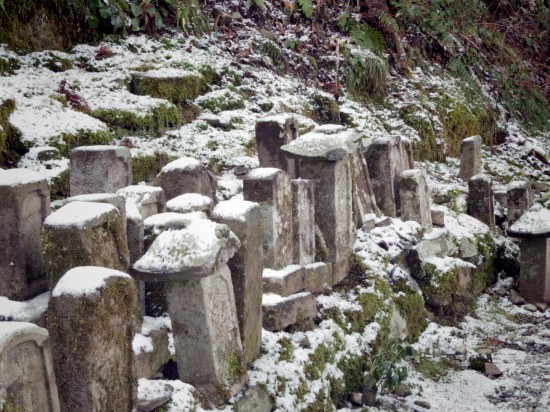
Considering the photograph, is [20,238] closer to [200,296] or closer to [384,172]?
[200,296]

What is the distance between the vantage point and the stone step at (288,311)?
4141mm

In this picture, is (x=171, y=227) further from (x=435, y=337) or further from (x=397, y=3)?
(x=397, y=3)

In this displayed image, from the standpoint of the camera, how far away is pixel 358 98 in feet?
30.1

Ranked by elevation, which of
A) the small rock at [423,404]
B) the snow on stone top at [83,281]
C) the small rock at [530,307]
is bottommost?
the small rock at [530,307]

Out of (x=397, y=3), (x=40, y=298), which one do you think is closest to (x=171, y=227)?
(x=40, y=298)

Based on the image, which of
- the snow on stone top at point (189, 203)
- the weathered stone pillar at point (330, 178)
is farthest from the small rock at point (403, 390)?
the snow on stone top at point (189, 203)

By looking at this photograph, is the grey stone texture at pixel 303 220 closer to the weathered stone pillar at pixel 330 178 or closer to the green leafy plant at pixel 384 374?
the weathered stone pillar at pixel 330 178

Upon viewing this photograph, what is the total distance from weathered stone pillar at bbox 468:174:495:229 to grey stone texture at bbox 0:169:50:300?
526 centimetres

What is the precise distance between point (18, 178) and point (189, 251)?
0.88 metres

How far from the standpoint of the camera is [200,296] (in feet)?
10.6

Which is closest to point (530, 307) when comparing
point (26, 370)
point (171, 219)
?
point (171, 219)

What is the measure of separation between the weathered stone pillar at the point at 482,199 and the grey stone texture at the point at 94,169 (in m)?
4.45

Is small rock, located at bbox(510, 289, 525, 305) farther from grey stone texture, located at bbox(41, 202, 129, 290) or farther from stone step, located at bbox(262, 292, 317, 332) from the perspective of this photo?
grey stone texture, located at bbox(41, 202, 129, 290)

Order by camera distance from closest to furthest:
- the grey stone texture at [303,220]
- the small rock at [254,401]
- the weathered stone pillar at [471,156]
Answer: the small rock at [254,401]
the grey stone texture at [303,220]
the weathered stone pillar at [471,156]
